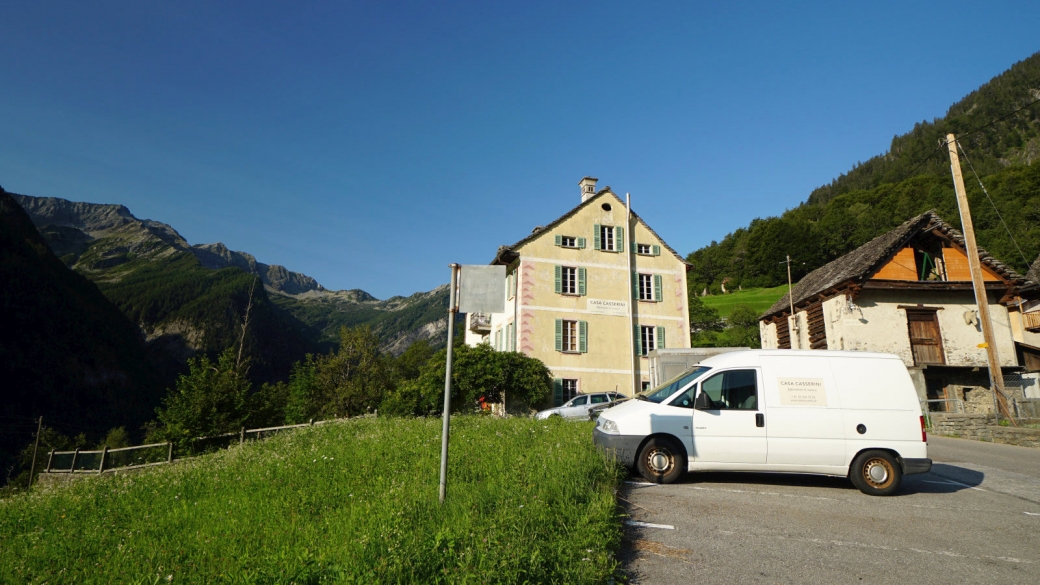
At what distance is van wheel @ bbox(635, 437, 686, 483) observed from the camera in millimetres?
8188

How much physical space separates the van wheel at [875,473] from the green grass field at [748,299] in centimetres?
6957

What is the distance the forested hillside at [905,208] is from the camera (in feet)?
220

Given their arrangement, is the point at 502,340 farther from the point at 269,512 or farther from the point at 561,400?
the point at 269,512

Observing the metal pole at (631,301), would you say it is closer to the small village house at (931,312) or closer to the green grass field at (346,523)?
the small village house at (931,312)

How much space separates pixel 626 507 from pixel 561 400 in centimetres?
1999

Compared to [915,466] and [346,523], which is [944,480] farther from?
[346,523]

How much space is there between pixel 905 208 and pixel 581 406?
294ft

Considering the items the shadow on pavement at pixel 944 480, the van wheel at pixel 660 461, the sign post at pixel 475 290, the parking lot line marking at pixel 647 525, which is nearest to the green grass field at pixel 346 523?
the parking lot line marking at pixel 647 525

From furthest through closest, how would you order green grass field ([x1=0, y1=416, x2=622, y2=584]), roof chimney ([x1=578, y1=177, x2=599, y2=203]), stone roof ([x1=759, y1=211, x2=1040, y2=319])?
roof chimney ([x1=578, y1=177, x2=599, y2=203])
stone roof ([x1=759, y1=211, x2=1040, y2=319])
green grass field ([x1=0, y1=416, x2=622, y2=584])

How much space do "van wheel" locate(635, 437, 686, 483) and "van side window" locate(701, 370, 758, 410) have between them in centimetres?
94

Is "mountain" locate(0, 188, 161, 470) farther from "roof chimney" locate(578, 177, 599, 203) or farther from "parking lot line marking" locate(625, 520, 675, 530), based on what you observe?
"parking lot line marking" locate(625, 520, 675, 530)

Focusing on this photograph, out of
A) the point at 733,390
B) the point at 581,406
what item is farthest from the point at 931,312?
the point at 733,390

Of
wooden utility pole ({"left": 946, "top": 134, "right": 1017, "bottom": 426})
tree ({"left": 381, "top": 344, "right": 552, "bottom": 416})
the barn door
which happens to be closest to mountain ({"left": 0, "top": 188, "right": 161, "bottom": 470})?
tree ({"left": 381, "top": 344, "right": 552, "bottom": 416})

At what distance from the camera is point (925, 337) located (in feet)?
84.8
